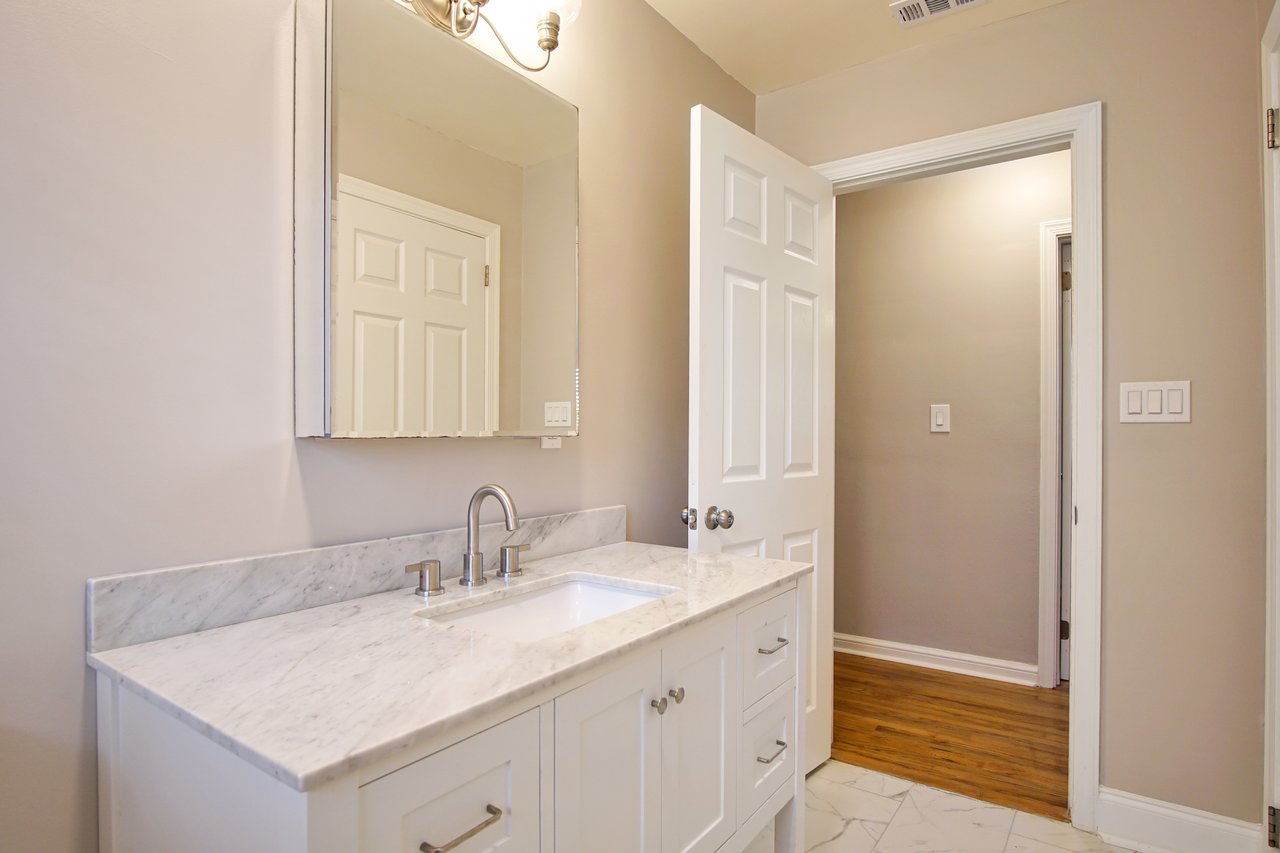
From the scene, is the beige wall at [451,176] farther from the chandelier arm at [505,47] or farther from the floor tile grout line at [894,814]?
the floor tile grout line at [894,814]

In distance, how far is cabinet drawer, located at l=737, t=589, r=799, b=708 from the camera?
4.35 ft

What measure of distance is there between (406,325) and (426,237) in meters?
0.19

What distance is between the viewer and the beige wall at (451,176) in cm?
125

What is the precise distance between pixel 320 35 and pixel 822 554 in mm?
1973

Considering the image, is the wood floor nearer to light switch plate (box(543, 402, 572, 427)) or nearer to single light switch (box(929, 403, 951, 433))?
single light switch (box(929, 403, 951, 433))

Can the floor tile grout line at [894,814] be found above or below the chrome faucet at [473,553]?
below

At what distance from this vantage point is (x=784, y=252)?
2129 millimetres

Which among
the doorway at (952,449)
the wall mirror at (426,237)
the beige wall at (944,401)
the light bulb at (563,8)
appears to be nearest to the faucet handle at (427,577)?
the wall mirror at (426,237)

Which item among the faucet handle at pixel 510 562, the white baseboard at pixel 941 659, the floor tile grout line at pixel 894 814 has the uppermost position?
the faucet handle at pixel 510 562

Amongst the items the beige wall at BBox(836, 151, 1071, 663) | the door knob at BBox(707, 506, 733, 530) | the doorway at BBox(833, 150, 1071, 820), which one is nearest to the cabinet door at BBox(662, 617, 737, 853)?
the door knob at BBox(707, 506, 733, 530)

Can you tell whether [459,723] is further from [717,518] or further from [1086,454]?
[1086,454]

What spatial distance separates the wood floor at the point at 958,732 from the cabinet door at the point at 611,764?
1.54m

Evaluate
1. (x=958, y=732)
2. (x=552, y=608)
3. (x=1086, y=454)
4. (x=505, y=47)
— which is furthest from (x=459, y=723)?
(x=958, y=732)

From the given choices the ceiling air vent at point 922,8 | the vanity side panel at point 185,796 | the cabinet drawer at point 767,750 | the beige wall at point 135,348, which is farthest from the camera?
the ceiling air vent at point 922,8
